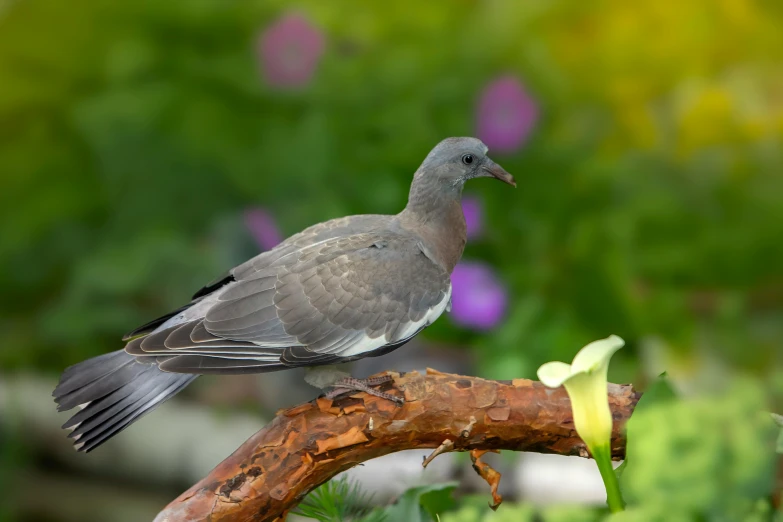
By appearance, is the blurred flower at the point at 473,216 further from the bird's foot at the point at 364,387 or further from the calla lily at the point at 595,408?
the calla lily at the point at 595,408

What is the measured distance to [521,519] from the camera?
0.63 m

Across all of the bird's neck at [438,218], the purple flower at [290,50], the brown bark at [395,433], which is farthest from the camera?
the purple flower at [290,50]

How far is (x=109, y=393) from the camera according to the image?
32.6 inches

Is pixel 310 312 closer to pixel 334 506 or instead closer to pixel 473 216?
pixel 334 506

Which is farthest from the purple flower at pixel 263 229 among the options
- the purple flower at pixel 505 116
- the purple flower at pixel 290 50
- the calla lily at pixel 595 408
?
the calla lily at pixel 595 408

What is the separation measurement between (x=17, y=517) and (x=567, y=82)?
1.38 meters

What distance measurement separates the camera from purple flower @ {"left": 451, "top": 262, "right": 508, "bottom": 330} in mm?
1606

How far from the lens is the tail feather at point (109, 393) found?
0.81 meters

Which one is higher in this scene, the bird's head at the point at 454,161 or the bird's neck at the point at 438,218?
the bird's head at the point at 454,161

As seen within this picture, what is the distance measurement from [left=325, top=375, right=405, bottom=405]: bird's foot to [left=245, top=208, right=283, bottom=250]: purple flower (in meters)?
0.83

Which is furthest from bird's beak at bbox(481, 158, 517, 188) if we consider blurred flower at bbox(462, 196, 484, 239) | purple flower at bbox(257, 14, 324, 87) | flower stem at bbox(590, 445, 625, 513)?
purple flower at bbox(257, 14, 324, 87)

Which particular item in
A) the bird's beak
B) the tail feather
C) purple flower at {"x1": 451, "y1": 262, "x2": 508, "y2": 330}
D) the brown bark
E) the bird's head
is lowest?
purple flower at {"x1": 451, "y1": 262, "x2": 508, "y2": 330}

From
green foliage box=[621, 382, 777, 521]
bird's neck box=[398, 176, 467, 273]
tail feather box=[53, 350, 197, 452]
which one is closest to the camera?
green foliage box=[621, 382, 777, 521]

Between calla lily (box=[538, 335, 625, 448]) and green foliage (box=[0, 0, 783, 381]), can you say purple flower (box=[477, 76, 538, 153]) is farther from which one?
calla lily (box=[538, 335, 625, 448])
